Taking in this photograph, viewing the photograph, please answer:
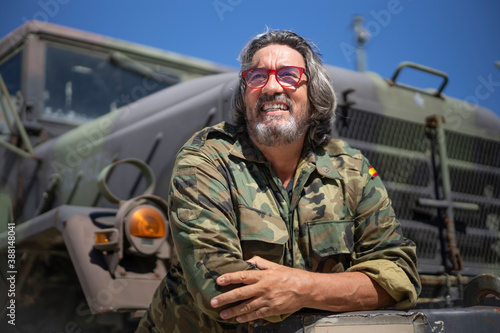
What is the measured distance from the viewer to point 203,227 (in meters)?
1.55

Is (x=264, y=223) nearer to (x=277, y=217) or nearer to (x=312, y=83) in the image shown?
(x=277, y=217)

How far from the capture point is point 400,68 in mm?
2832

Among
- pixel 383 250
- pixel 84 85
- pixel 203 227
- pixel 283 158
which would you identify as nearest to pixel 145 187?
pixel 283 158

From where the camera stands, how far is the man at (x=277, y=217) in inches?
58.6

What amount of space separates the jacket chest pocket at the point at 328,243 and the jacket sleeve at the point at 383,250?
0.04 metres

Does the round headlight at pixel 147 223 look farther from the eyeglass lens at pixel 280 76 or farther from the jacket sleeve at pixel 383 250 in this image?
the jacket sleeve at pixel 383 250

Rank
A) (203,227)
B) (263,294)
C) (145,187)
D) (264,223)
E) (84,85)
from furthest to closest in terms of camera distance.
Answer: (84,85) → (145,187) → (264,223) → (203,227) → (263,294)

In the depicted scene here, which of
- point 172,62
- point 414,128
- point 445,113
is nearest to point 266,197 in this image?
point 414,128

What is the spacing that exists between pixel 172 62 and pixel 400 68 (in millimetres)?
1953

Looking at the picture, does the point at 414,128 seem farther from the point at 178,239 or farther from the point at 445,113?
the point at 178,239

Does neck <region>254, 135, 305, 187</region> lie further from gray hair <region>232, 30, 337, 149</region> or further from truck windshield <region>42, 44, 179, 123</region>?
truck windshield <region>42, 44, 179, 123</region>

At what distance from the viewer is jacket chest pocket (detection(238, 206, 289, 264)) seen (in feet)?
5.39

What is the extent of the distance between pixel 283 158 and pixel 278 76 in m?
0.25

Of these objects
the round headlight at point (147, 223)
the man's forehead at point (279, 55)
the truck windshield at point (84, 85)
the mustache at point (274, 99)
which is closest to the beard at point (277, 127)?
the mustache at point (274, 99)
